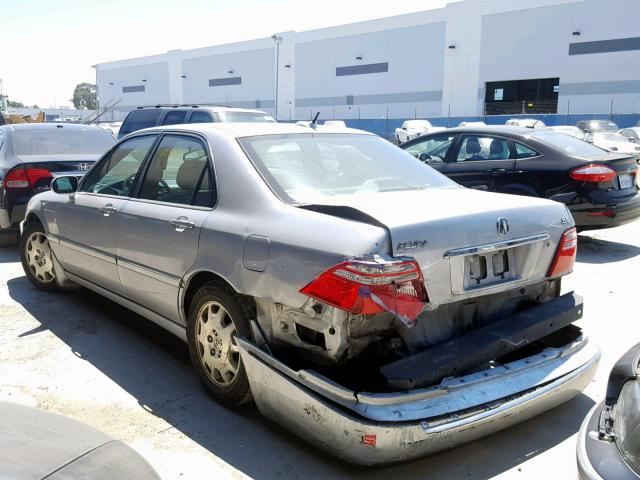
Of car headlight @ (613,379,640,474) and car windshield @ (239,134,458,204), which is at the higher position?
car windshield @ (239,134,458,204)

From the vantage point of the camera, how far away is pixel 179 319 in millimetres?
3820

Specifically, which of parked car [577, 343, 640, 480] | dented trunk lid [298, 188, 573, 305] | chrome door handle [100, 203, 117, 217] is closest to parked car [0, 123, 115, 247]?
chrome door handle [100, 203, 117, 217]

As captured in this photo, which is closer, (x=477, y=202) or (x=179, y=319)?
(x=477, y=202)

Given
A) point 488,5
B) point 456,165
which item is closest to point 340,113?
point 488,5

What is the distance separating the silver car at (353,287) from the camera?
270 cm

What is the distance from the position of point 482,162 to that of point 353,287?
6.06 meters

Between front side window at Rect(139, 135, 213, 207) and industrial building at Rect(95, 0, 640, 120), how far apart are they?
1549 inches

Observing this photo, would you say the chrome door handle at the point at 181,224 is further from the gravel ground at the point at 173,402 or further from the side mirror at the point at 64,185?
the side mirror at the point at 64,185

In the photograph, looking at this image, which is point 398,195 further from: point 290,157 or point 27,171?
point 27,171

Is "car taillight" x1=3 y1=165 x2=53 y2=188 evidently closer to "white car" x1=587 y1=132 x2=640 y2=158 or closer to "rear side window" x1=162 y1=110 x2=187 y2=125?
"rear side window" x1=162 y1=110 x2=187 y2=125

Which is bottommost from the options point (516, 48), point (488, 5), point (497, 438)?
point (497, 438)

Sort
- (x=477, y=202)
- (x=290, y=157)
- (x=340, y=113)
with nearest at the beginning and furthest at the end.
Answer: (x=477, y=202) → (x=290, y=157) → (x=340, y=113)

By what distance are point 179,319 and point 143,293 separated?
19.0 inches

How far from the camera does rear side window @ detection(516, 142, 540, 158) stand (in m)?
7.75
